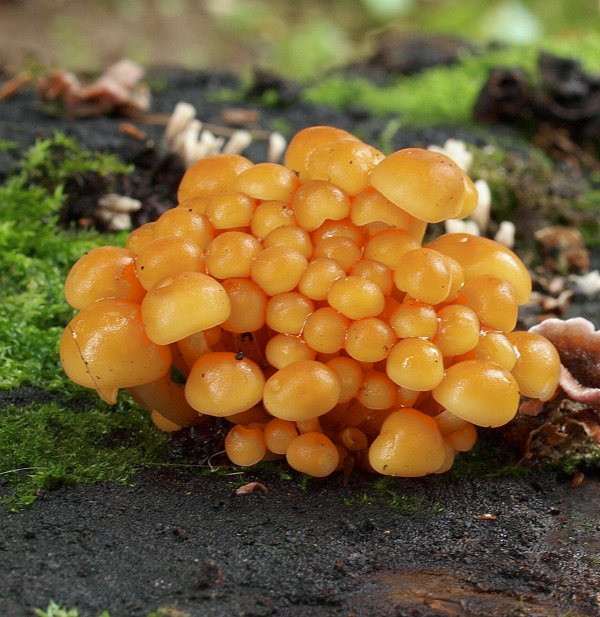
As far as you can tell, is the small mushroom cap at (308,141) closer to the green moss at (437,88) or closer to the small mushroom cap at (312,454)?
the small mushroom cap at (312,454)

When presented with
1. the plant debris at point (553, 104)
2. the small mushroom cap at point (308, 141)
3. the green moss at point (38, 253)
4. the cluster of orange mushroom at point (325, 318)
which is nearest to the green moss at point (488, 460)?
the cluster of orange mushroom at point (325, 318)

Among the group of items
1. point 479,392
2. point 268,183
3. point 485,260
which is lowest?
point 479,392

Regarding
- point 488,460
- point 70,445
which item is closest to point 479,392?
point 488,460

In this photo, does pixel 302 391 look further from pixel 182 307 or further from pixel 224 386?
pixel 182 307

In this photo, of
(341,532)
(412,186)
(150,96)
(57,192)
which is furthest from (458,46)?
(341,532)

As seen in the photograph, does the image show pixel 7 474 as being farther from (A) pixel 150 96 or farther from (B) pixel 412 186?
(A) pixel 150 96
